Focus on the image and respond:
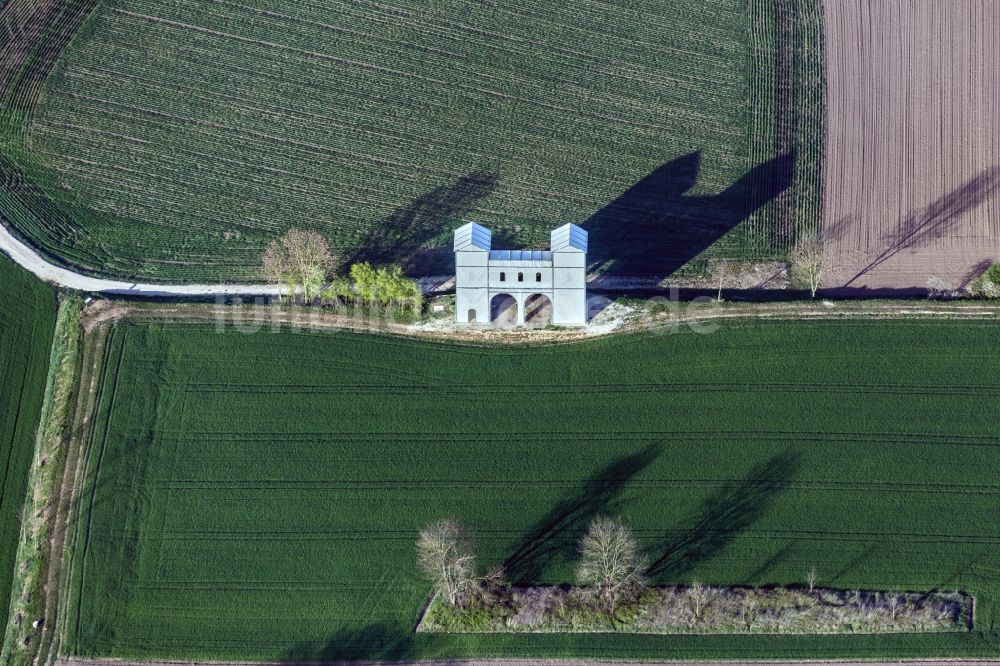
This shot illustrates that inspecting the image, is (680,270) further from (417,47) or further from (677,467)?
(417,47)

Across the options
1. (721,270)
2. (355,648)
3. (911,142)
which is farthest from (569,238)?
(355,648)

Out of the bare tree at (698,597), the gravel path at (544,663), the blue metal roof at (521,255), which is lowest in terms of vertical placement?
the gravel path at (544,663)

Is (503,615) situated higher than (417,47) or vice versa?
(417,47)

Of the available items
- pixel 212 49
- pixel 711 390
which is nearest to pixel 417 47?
pixel 212 49

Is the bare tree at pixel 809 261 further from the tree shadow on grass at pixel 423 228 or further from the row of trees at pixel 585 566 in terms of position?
the tree shadow on grass at pixel 423 228

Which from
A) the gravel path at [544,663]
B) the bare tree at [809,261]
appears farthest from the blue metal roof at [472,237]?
the gravel path at [544,663]

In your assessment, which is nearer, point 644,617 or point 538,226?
point 644,617
